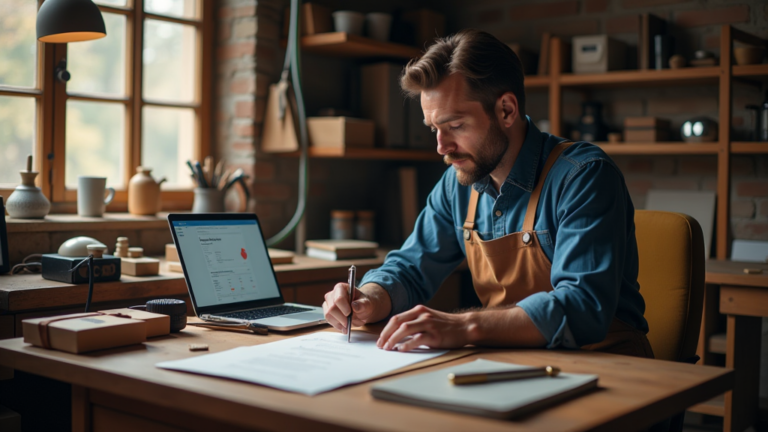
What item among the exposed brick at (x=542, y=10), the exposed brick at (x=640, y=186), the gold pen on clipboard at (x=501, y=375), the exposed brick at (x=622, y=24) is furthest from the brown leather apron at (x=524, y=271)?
the exposed brick at (x=542, y=10)

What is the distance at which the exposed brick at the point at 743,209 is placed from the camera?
3.15m

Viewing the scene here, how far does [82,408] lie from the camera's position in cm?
131

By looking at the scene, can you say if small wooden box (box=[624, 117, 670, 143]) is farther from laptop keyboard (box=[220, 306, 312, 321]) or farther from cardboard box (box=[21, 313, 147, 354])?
cardboard box (box=[21, 313, 147, 354])

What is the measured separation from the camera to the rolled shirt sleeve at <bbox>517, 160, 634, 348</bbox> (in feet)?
4.54

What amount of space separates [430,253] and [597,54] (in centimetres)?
181

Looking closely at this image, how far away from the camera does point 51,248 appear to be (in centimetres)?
244

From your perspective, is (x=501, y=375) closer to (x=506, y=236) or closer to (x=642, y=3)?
(x=506, y=236)

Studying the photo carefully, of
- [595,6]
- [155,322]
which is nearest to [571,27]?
[595,6]

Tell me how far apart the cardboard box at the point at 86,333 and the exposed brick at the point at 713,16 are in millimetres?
2817

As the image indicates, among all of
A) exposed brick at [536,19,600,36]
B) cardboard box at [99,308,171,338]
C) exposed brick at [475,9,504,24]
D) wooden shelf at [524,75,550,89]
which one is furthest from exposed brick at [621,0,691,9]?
cardboard box at [99,308,171,338]

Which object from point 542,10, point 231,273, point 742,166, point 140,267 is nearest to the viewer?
point 231,273

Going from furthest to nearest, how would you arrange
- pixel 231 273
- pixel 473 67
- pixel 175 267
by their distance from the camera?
pixel 175 267
pixel 231 273
pixel 473 67

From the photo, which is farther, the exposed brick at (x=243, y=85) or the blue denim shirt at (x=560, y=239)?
the exposed brick at (x=243, y=85)

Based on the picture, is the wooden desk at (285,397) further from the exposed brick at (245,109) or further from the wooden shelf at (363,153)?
the exposed brick at (245,109)
